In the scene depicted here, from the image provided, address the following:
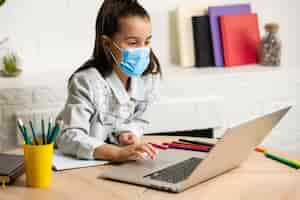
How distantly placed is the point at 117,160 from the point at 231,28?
1454 mm

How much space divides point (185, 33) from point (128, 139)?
3.75ft

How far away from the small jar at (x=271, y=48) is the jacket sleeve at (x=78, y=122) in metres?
1.29

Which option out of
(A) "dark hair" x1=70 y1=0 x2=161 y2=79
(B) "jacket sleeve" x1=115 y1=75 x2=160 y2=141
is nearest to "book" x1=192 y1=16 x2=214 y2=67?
(B) "jacket sleeve" x1=115 y1=75 x2=160 y2=141

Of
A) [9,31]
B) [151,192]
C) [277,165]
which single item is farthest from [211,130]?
[151,192]

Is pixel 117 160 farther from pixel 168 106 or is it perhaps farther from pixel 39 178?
pixel 168 106

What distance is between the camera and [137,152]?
4.68ft

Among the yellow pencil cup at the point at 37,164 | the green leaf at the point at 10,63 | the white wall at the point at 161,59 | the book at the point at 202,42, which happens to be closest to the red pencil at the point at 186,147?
the yellow pencil cup at the point at 37,164

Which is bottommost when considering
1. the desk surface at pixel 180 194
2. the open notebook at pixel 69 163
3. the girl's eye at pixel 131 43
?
the desk surface at pixel 180 194

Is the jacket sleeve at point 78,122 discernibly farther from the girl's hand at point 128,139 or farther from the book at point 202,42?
the book at point 202,42

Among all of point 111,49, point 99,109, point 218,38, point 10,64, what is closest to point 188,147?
point 99,109

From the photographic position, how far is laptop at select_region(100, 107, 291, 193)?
125cm

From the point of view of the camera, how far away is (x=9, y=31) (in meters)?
2.43

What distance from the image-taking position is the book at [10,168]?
1.28m

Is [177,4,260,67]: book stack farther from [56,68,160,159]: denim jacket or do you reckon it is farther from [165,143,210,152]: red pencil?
[165,143,210,152]: red pencil
